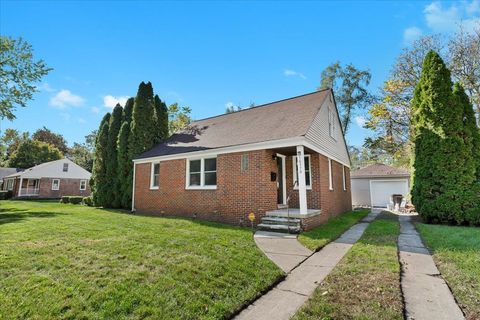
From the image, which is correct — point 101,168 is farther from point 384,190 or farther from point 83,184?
point 384,190

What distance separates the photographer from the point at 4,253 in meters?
4.53

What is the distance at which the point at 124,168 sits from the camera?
15.9 meters

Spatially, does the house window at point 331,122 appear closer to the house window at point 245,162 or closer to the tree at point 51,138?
the house window at point 245,162

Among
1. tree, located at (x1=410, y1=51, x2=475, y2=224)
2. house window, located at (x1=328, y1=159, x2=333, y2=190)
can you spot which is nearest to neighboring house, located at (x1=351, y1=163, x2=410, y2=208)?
tree, located at (x1=410, y1=51, x2=475, y2=224)

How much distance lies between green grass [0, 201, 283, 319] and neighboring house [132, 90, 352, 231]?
327cm

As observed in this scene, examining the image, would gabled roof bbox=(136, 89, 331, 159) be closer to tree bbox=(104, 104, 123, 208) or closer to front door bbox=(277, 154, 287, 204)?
front door bbox=(277, 154, 287, 204)

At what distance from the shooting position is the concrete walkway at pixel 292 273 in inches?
129

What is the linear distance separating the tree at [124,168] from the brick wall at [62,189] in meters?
24.8

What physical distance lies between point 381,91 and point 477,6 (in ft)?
23.8

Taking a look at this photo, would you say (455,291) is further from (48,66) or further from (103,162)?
(48,66)

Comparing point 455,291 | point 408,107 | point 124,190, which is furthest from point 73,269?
point 408,107

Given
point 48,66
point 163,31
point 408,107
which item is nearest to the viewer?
point 163,31

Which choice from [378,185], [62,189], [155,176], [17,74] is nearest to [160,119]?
[155,176]

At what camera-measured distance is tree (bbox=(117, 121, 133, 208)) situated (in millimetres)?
15406
